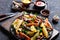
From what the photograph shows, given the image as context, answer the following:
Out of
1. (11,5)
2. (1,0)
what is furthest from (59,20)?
(1,0)

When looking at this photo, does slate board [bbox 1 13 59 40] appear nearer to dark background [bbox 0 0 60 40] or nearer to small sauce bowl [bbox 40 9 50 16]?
dark background [bbox 0 0 60 40]

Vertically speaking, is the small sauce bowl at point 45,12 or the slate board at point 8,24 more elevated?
the small sauce bowl at point 45,12

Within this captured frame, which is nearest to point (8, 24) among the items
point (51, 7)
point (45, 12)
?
point (45, 12)

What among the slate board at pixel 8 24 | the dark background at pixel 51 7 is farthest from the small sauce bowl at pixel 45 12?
the slate board at pixel 8 24

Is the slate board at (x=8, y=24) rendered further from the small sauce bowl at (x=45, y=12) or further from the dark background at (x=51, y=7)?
the small sauce bowl at (x=45, y=12)

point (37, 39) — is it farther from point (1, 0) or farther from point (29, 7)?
point (1, 0)

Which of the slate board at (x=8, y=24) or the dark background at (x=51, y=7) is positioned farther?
the dark background at (x=51, y=7)

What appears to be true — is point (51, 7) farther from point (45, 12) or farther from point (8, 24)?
point (8, 24)

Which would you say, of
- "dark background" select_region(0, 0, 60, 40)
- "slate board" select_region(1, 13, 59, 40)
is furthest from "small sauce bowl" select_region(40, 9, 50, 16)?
"slate board" select_region(1, 13, 59, 40)

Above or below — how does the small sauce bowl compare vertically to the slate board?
above

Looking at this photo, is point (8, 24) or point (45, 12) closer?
point (8, 24)

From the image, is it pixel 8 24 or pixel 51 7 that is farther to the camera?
pixel 51 7

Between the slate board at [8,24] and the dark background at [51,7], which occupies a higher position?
the dark background at [51,7]
